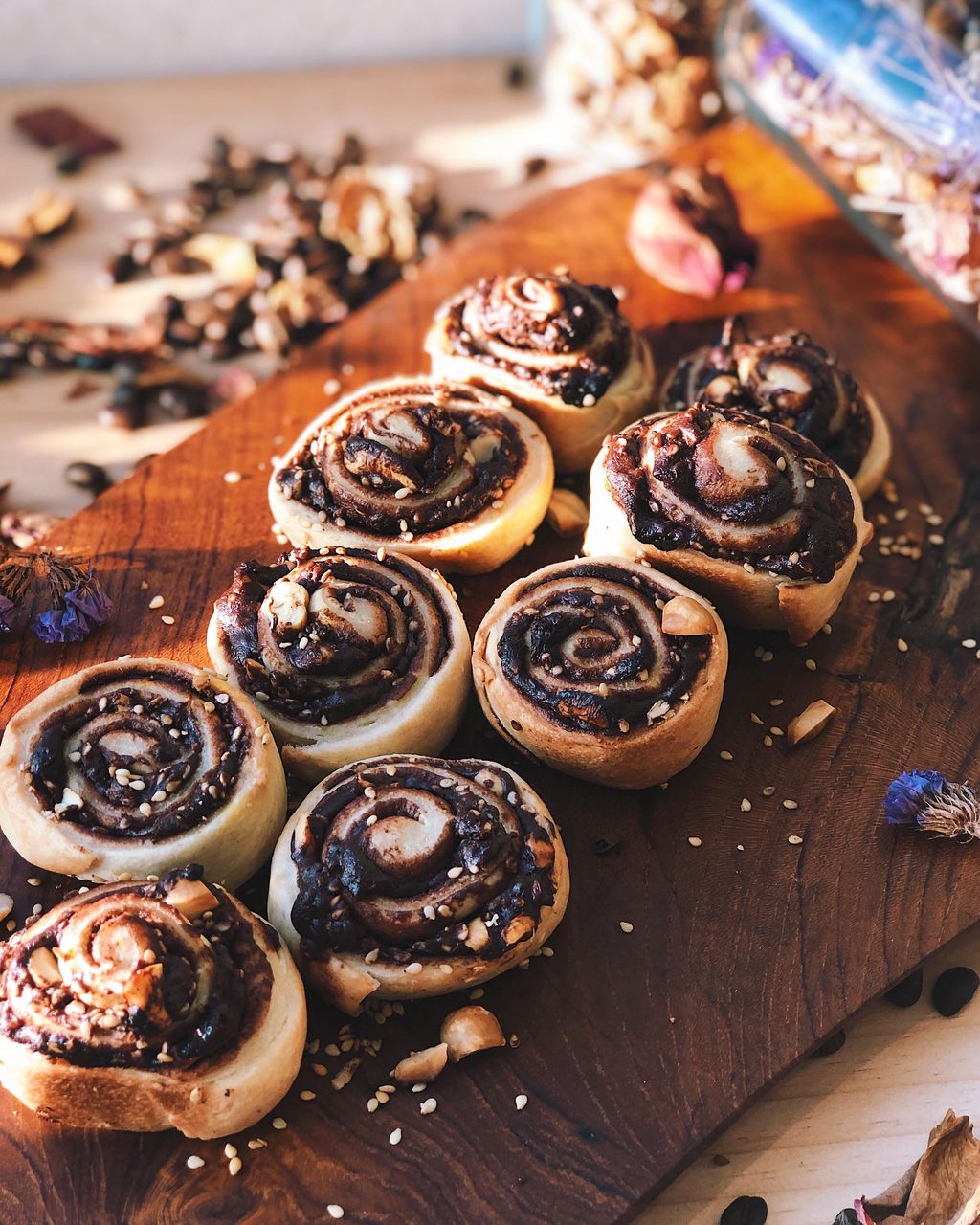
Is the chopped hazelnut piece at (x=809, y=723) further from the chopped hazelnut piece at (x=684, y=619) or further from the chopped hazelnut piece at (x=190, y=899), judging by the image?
the chopped hazelnut piece at (x=190, y=899)

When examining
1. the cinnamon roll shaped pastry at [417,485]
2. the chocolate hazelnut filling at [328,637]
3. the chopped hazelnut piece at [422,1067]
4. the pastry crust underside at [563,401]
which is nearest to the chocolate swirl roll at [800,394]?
the pastry crust underside at [563,401]

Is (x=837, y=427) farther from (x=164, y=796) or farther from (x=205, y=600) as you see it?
(x=164, y=796)

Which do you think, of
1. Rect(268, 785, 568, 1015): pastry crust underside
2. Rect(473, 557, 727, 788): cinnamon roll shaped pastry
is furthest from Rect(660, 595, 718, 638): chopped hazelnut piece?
Rect(268, 785, 568, 1015): pastry crust underside

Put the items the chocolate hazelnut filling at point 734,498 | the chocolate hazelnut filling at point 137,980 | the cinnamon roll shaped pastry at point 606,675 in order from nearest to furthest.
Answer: the chocolate hazelnut filling at point 137,980
the cinnamon roll shaped pastry at point 606,675
the chocolate hazelnut filling at point 734,498

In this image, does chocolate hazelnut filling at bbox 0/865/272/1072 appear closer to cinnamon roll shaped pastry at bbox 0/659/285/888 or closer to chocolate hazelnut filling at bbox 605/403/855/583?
cinnamon roll shaped pastry at bbox 0/659/285/888

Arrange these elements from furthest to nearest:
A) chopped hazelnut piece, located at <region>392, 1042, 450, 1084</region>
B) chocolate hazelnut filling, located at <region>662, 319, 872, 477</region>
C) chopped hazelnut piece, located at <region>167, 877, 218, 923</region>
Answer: chocolate hazelnut filling, located at <region>662, 319, 872, 477</region>, chopped hazelnut piece, located at <region>392, 1042, 450, 1084</region>, chopped hazelnut piece, located at <region>167, 877, 218, 923</region>

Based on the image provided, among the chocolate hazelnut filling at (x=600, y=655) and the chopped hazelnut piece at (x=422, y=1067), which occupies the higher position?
the chocolate hazelnut filling at (x=600, y=655)
